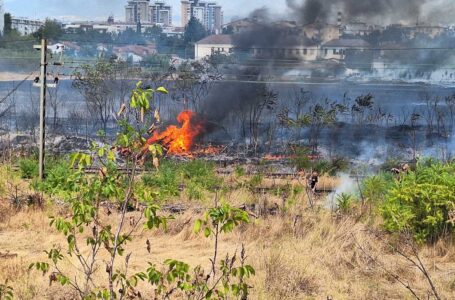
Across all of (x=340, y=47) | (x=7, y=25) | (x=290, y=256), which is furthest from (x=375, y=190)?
(x=7, y=25)

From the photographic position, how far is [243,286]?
16.2 feet

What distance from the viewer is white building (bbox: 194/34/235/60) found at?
47.9 meters

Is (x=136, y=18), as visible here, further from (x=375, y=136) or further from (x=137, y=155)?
(x=137, y=155)

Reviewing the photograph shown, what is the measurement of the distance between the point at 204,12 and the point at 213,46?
1812 inches

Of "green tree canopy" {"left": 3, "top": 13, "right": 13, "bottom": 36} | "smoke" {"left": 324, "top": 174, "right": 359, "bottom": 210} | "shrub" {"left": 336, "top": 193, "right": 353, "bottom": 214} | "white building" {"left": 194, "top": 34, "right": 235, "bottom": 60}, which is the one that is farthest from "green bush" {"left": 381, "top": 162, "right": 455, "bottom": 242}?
"green tree canopy" {"left": 3, "top": 13, "right": 13, "bottom": 36}

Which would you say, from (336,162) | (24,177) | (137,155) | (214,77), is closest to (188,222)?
(137,155)

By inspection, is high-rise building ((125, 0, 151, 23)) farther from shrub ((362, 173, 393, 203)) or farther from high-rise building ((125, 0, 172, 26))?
shrub ((362, 173, 393, 203))

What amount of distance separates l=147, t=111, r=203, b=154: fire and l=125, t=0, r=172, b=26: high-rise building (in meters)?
70.2

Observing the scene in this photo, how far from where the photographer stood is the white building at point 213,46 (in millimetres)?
47944

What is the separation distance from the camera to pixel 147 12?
109 metres

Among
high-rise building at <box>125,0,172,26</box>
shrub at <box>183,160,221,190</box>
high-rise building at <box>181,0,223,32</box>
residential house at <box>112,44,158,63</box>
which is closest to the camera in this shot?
shrub at <box>183,160,221,190</box>

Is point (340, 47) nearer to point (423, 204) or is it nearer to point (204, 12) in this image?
point (423, 204)

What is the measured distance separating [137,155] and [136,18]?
101051mm

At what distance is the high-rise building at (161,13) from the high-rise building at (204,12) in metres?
9.99
